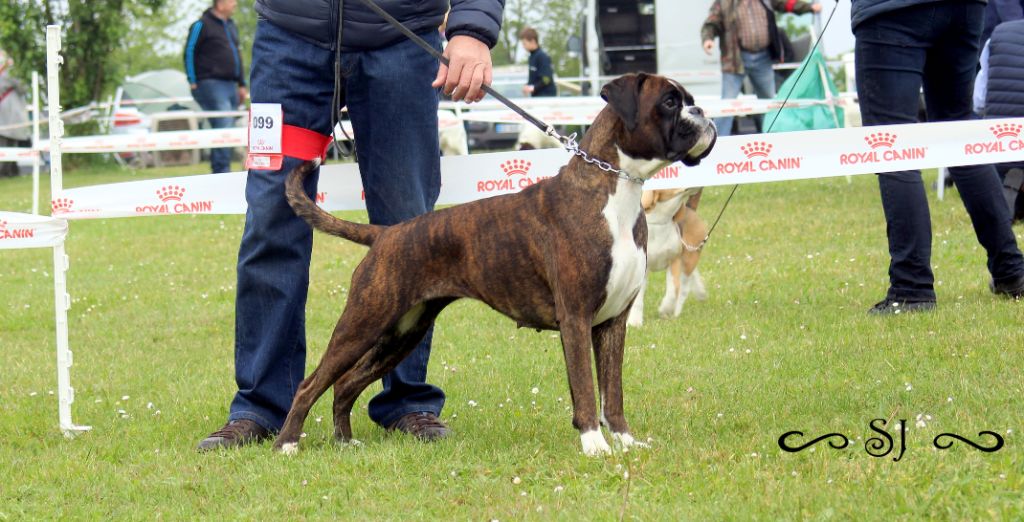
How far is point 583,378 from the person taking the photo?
3.92m

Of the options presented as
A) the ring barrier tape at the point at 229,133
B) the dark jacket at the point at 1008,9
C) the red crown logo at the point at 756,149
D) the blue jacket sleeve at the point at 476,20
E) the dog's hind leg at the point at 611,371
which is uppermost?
the dark jacket at the point at 1008,9

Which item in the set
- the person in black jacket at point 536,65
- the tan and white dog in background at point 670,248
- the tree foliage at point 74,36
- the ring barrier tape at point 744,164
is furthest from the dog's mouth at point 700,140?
the tree foliage at point 74,36

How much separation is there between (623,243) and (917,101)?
9.64 ft

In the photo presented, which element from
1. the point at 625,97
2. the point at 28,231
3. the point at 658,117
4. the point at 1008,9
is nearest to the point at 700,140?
the point at 658,117

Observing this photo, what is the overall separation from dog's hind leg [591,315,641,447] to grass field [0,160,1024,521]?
0.49 feet

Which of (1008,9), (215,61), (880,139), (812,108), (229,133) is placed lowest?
(229,133)

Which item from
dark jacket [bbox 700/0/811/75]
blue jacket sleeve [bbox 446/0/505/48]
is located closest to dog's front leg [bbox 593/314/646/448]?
blue jacket sleeve [bbox 446/0/505/48]

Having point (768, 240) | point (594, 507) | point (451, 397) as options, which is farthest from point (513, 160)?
point (768, 240)

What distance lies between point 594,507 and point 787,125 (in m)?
10.9

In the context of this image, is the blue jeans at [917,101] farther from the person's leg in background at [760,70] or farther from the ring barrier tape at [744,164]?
the person's leg in background at [760,70]

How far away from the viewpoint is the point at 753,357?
5.65m

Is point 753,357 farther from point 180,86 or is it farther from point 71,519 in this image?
point 180,86

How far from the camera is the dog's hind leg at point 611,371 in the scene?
13.5ft

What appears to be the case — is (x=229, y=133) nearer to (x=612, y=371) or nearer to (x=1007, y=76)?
(x=1007, y=76)
